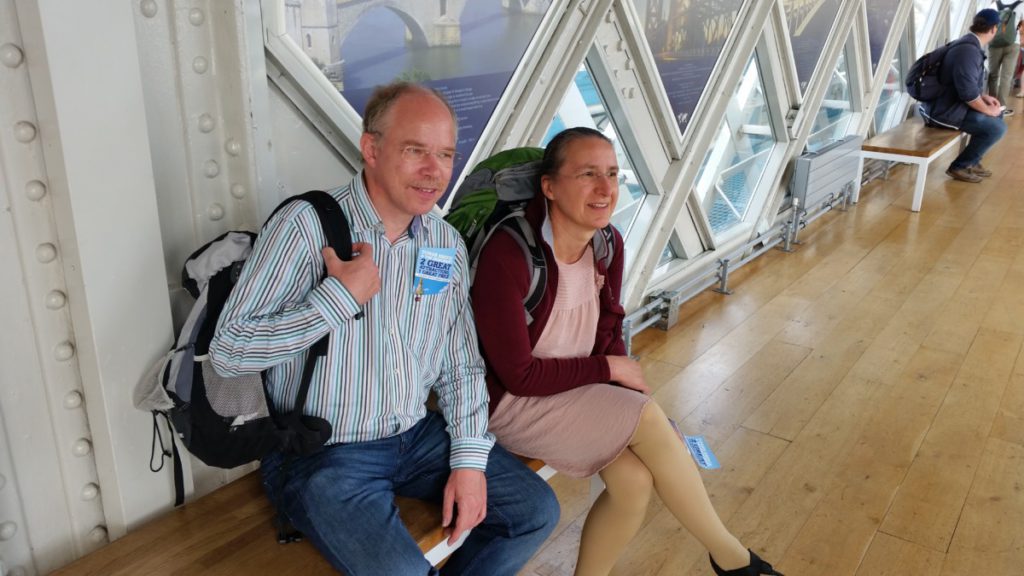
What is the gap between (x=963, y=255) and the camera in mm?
6008

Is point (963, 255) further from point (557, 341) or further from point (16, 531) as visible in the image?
point (16, 531)

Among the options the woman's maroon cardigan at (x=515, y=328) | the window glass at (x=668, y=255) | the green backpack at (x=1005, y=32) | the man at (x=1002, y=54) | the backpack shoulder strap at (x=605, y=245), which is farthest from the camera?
the man at (x=1002, y=54)

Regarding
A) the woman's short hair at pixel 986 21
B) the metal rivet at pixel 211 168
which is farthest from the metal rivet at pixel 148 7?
the woman's short hair at pixel 986 21

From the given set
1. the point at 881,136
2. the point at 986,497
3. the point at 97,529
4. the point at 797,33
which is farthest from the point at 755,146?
the point at 97,529

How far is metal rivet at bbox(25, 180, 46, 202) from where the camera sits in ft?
5.41

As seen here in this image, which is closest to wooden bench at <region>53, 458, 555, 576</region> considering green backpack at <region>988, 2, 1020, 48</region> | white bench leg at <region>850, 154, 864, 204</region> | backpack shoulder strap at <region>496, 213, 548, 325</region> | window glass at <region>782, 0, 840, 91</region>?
backpack shoulder strap at <region>496, 213, 548, 325</region>

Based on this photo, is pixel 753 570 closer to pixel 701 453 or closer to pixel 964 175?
pixel 701 453

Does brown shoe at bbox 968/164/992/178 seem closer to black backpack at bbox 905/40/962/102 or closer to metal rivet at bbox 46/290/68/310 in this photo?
black backpack at bbox 905/40/962/102

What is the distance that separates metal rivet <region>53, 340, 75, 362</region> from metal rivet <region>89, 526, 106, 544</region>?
0.47 m

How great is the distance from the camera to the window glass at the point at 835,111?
24.6 feet

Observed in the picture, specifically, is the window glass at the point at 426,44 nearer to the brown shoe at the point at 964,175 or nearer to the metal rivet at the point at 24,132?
the metal rivet at the point at 24,132

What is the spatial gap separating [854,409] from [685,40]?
2.22 meters

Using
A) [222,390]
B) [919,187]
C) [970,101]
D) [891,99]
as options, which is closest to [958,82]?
[970,101]

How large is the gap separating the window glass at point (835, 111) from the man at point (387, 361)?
19.9 ft
